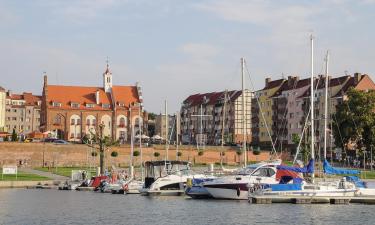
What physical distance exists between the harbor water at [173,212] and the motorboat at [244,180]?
1.33 m

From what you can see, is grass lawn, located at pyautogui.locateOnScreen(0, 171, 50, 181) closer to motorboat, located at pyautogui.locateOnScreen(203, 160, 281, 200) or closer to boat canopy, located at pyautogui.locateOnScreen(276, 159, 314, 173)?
motorboat, located at pyautogui.locateOnScreen(203, 160, 281, 200)

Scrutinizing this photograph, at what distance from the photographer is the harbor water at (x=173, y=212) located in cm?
4725

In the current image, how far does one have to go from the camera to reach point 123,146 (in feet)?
438

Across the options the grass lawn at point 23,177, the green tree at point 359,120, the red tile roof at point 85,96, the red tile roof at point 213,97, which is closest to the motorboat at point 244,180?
the grass lawn at point 23,177

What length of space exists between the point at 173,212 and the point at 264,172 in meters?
12.2

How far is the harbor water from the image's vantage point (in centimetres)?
4725

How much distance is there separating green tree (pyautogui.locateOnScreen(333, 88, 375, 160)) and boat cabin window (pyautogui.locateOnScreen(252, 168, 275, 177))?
56.9 metres

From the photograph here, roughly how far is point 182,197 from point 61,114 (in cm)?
8840

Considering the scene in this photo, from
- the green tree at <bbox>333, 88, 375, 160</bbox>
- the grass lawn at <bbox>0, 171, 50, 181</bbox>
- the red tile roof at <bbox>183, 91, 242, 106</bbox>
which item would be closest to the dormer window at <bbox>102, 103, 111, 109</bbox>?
the red tile roof at <bbox>183, 91, 242, 106</bbox>

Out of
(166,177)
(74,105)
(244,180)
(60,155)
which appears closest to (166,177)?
(166,177)

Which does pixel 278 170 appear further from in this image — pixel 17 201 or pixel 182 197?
pixel 17 201

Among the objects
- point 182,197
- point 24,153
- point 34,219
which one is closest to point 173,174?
point 182,197

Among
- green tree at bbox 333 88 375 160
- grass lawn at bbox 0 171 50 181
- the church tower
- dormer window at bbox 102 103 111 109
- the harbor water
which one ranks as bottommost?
the harbor water

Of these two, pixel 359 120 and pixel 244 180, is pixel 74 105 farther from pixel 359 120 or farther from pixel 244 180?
pixel 244 180
